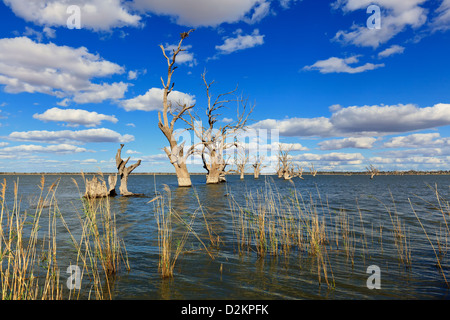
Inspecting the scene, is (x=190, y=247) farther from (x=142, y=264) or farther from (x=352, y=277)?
(x=352, y=277)

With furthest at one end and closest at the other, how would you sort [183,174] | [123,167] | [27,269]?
[183,174]
[123,167]
[27,269]

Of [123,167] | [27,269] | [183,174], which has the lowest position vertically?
[27,269]

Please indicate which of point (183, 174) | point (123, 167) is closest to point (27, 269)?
point (123, 167)

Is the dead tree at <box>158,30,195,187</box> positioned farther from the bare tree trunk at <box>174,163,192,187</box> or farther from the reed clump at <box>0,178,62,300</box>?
the reed clump at <box>0,178,62,300</box>

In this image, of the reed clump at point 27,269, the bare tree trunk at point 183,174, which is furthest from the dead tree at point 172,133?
the reed clump at point 27,269

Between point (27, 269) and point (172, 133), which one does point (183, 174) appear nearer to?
point (172, 133)

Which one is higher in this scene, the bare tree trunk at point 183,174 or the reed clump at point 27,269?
the bare tree trunk at point 183,174

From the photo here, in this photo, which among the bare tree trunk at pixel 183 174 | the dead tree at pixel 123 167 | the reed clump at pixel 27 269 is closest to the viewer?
the reed clump at pixel 27 269

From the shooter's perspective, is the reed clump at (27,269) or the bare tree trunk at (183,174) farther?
the bare tree trunk at (183,174)

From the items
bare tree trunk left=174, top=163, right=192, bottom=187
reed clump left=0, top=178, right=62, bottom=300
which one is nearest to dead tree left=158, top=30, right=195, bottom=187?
bare tree trunk left=174, top=163, right=192, bottom=187

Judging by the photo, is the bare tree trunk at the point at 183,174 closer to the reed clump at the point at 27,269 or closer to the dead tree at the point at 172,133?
the dead tree at the point at 172,133

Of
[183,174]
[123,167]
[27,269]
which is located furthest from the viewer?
[183,174]
